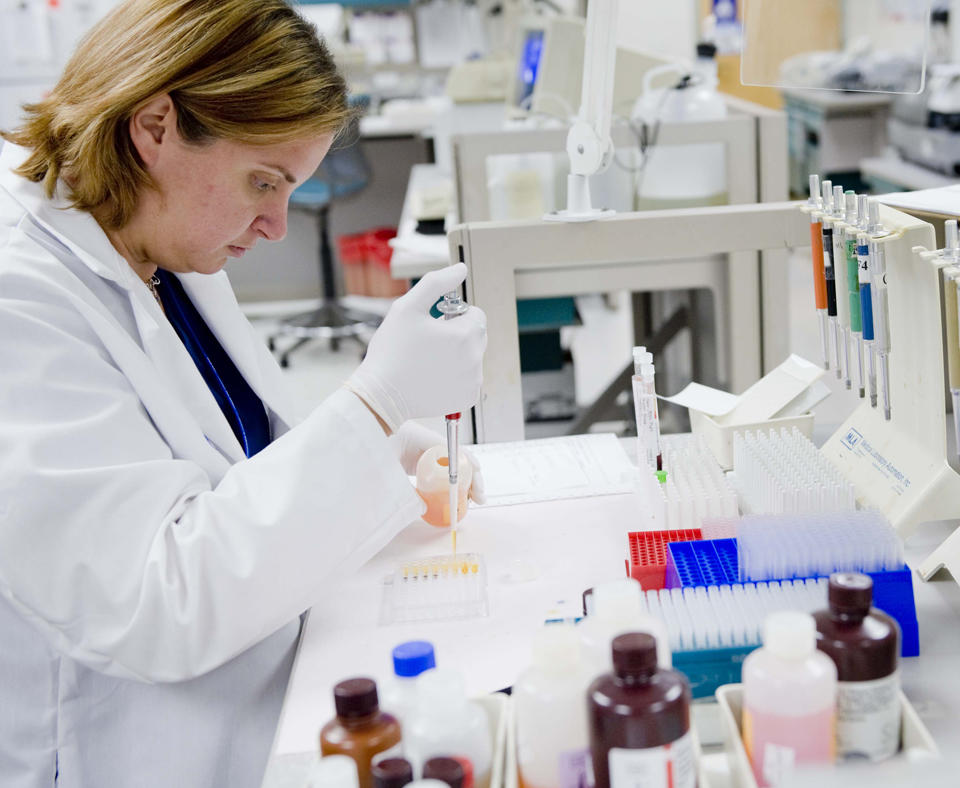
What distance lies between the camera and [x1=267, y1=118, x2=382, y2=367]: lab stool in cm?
491

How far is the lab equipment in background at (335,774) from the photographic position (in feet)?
2.03

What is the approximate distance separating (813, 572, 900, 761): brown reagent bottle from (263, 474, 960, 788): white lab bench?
0.12m

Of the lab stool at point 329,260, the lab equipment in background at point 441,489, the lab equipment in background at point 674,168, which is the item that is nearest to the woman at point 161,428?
the lab equipment in background at point 441,489

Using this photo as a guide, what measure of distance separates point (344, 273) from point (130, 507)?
15.8ft

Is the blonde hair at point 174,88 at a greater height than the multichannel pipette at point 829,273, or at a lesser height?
greater

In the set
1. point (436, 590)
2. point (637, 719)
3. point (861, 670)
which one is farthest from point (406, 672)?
point (436, 590)

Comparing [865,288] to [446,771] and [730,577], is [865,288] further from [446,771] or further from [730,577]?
[446,771]

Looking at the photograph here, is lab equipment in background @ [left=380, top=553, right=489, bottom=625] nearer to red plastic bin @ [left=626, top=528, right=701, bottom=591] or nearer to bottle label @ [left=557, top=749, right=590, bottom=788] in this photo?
red plastic bin @ [left=626, top=528, right=701, bottom=591]

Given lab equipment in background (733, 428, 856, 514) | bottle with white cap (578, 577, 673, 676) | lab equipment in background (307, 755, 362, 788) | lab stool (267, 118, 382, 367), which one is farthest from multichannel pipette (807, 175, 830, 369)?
lab stool (267, 118, 382, 367)

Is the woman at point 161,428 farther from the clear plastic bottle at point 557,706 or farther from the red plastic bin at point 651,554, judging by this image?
the clear plastic bottle at point 557,706

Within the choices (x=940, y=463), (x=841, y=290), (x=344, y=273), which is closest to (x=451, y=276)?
(x=841, y=290)

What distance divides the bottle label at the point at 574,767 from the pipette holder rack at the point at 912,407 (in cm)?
55

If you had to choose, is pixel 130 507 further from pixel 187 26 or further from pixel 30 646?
pixel 187 26

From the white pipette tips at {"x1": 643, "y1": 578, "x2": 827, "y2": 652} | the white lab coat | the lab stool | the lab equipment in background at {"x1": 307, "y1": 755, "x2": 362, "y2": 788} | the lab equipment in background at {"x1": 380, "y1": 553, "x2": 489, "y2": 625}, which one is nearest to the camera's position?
the lab equipment in background at {"x1": 307, "y1": 755, "x2": 362, "y2": 788}
